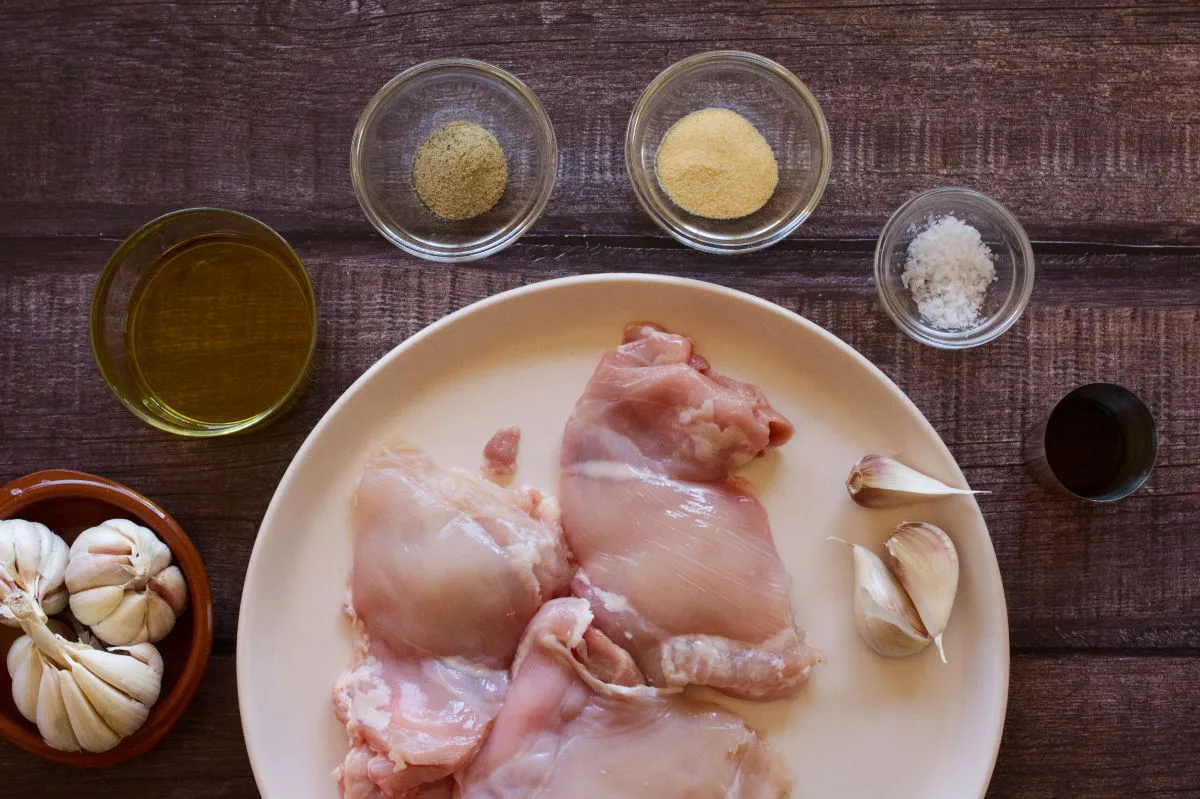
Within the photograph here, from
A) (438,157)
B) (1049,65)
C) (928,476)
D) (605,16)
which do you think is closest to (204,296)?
(438,157)

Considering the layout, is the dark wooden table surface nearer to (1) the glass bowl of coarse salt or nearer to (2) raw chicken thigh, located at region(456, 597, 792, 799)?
(1) the glass bowl of coarse salt

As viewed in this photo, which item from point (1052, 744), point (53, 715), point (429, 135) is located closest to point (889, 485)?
point (1052, 744)

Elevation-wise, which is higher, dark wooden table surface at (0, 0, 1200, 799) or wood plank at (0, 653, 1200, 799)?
dark wooden table surface at (0, 0, 1200, 799)

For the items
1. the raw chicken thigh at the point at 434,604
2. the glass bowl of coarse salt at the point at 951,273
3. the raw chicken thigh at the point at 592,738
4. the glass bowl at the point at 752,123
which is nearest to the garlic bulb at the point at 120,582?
the raw chicken thigh at the point at 434,604

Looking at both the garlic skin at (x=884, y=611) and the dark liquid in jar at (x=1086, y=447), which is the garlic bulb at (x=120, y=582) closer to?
the garlic skin at (x=884, y=611)

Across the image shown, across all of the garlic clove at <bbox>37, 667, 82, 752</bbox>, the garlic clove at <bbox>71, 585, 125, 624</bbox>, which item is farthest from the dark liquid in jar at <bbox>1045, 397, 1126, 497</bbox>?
the garlic clove at <bbox>37, 667, 82, 752</bbox>

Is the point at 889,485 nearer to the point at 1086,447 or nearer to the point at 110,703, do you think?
the point at 1086,447

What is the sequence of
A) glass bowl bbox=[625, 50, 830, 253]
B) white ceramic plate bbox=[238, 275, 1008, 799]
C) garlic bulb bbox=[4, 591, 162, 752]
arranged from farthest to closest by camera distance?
1. glass bowl bbox=[625, 50, 830, 253]
2. white ceramic plate bbox=[238, 275, 1008, 799]
3. garlic bulb bbox=[4, 591, 162, 752]
